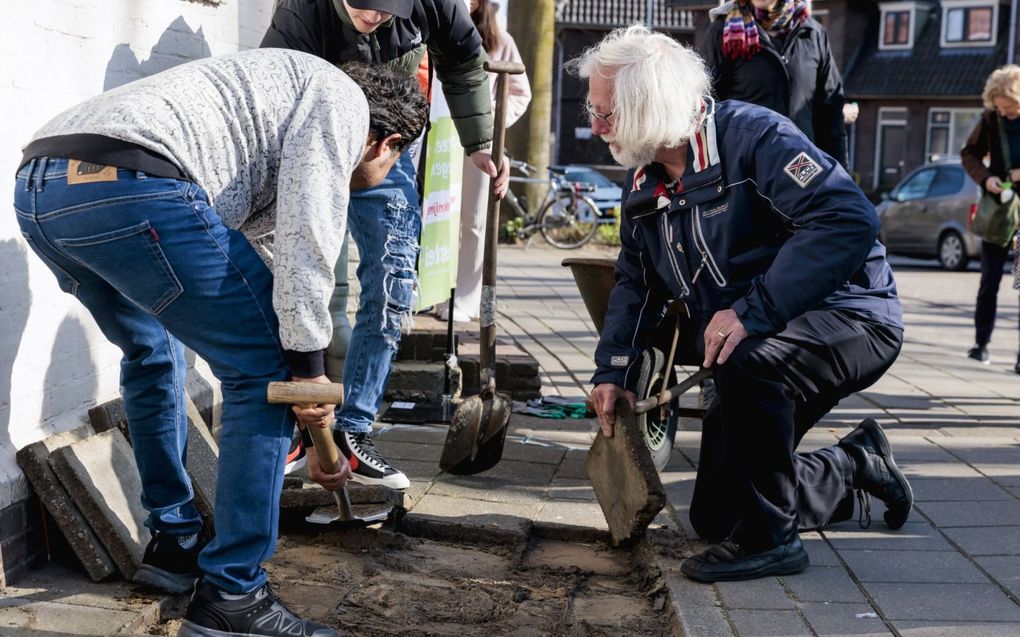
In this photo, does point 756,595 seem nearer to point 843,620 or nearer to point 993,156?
Result: point 843,620

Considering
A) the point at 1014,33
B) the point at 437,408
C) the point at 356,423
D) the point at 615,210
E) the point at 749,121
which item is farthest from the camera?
the point at 1014,33

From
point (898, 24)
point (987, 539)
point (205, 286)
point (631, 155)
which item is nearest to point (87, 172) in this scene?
point (205, 286)

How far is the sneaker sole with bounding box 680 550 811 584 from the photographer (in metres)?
3.55

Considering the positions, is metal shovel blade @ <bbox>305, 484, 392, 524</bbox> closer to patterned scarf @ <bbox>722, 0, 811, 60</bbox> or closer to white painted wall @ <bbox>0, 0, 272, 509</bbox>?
white painted wall @ <bbox>0, 0, 272, 509</bbox>

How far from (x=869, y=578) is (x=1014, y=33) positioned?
34.0m

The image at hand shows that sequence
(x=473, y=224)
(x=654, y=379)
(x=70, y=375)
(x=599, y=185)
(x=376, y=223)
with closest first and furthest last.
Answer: (x=70, y=375) < (x=376, y=223) < (x=654, y=379) < (x=473, y=224) < (x=599, y=185)

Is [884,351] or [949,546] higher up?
[884,351]

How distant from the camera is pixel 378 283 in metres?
4.39

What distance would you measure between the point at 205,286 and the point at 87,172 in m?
0.36

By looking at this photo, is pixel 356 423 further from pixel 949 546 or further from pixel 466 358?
pixel 949 546

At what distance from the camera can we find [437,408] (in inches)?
223

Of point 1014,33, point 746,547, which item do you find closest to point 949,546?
point 746,547

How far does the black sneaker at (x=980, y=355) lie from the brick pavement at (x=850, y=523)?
529 mm

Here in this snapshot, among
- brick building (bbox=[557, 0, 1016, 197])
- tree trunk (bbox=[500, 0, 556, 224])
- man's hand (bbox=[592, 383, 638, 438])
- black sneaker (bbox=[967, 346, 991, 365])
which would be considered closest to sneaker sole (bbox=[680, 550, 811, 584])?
man's hand (bbox=[592, 383, 638, 438])
